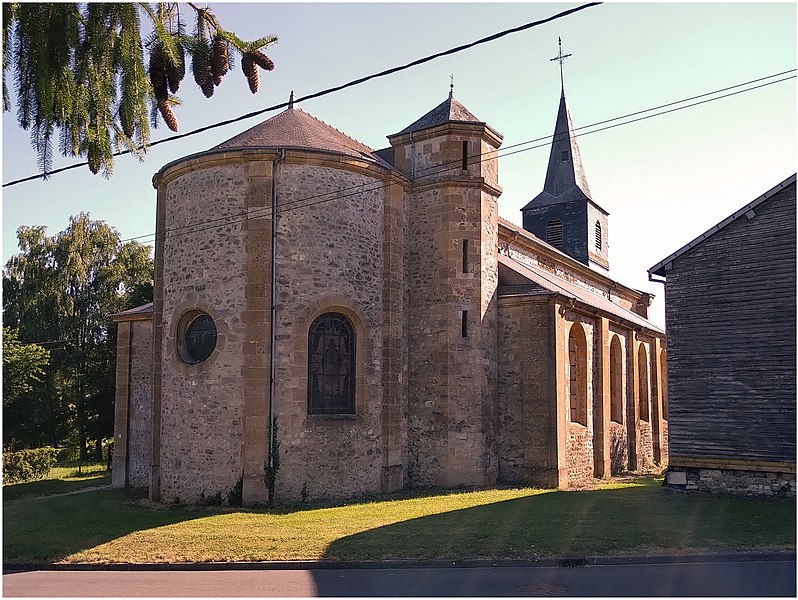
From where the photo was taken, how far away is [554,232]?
118 feet

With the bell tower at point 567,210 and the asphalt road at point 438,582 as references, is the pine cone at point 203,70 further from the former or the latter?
the bell tower at point 567,210

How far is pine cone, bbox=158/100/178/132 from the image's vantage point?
5.78 meters

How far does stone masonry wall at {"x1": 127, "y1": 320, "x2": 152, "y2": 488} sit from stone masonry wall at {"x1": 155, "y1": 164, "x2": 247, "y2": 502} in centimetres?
Answer: 417

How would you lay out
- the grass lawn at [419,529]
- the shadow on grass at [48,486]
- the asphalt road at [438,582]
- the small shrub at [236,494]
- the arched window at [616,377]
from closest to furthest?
the asphalt road at [438,582]
the grass lawn at [419,529]
the small shrub at [236,494]
the shadow on grass at [48,486]
the arched window at [616,377]

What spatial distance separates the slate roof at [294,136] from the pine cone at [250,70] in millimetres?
12576

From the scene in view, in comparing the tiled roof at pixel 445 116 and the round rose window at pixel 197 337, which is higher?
the tiled roof at pixel 445 116

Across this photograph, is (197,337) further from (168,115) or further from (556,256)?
(556,256)

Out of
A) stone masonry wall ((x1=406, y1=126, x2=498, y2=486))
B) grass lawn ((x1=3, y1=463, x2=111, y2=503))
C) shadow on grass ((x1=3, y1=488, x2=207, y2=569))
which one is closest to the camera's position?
shadow on grass ((x1=3, y1=488, x2=207, y2=569))

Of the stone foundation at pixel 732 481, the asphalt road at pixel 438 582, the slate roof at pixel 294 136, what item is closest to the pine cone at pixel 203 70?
the asphalt road at pixel 438 582

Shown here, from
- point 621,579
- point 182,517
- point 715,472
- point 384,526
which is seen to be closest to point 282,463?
point 182,517

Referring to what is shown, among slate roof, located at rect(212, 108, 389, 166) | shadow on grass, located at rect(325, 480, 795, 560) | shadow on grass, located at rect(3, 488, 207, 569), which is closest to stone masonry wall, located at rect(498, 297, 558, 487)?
shadow on grass, located at rect(325, 480, 795, 560)

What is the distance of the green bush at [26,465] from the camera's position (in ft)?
83.8

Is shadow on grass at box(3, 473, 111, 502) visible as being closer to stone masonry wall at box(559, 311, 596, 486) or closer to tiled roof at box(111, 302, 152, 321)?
tiled roof at box(111, 302, 152, 321)

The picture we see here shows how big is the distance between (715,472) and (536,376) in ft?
17.4
